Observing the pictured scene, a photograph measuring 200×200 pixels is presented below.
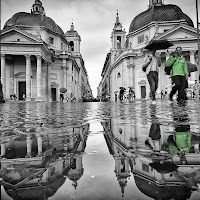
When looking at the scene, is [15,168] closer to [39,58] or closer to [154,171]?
[154,171]

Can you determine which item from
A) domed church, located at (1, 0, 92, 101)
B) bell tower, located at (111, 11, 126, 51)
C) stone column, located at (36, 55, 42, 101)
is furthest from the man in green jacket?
bell tower, located at (111, 11, 126, 51)

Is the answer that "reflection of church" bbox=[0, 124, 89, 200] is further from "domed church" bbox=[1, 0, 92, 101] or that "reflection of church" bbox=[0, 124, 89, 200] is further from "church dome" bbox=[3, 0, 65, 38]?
"church dome" bbox=[3, 0, 65, 38]

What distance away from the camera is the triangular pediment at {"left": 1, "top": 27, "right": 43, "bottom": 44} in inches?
1061

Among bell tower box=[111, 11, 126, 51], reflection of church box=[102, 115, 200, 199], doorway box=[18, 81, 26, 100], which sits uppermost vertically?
bell tower box=[111, 11, 126, 51]

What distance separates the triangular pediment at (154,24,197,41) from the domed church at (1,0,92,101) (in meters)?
16.2

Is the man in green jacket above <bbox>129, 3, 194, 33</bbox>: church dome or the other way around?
the other way around

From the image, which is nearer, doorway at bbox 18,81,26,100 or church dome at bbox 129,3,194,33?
doorway at bbox 18,81,26,100

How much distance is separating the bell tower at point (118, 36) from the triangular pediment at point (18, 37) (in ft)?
86.1

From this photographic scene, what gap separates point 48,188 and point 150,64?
8401mm

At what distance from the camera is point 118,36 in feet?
163

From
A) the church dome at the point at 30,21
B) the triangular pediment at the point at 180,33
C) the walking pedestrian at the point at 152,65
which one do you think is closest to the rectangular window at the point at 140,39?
the triangular pediment at the point at 180,33

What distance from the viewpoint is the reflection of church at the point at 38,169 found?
577mm

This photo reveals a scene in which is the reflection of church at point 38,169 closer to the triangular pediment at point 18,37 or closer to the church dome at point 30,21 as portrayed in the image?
the triangular pediment at point 18,37

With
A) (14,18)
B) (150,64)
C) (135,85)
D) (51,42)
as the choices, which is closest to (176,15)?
(135,85)
